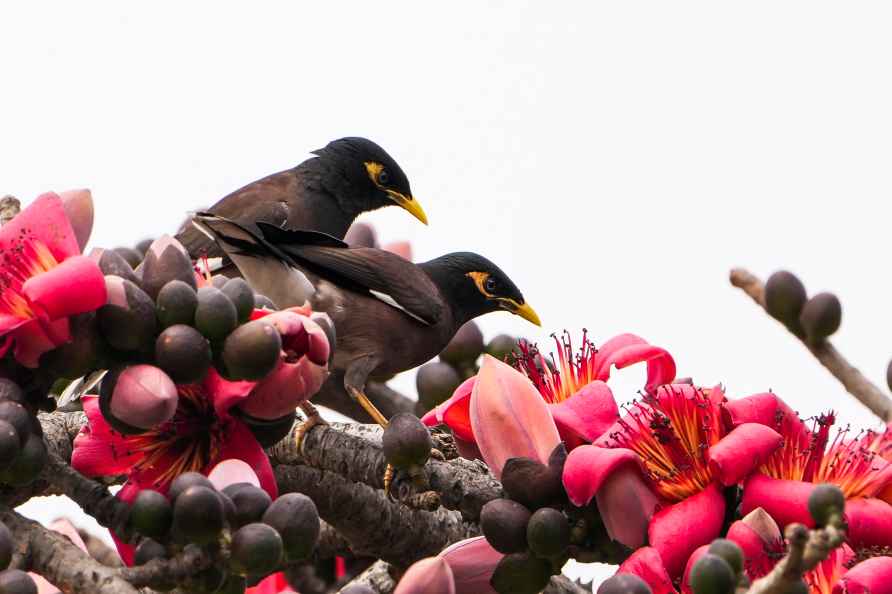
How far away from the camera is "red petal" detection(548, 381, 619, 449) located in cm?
199

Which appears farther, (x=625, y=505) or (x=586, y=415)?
(x=586, y=415)

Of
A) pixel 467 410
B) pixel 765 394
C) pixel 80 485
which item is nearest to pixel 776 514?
pixel 765 394

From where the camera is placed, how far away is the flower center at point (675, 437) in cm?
187

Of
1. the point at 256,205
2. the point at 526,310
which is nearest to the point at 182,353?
the point at 526,310

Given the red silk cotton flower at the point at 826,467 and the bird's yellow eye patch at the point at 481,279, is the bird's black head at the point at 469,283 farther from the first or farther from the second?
the red silk cotton flower at the point at 826,467

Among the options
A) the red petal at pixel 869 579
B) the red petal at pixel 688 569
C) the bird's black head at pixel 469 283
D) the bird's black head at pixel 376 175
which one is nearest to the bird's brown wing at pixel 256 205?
the bird's black head at pixel 376 175

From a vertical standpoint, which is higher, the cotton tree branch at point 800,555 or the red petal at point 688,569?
the cotton tree branch at point 800,555

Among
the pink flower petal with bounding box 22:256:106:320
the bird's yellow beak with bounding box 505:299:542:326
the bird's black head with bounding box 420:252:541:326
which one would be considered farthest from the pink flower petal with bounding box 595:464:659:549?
the bird's yellow beak with bounding box 505:299:542:326

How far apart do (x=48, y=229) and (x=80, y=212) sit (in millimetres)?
78

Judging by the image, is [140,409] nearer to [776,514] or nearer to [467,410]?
[467,410]

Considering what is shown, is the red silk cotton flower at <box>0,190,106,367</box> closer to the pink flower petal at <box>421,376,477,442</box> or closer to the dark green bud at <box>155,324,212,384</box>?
the dark green bud at <box>155,324,212,384</box>

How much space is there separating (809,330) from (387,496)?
80 centimetres

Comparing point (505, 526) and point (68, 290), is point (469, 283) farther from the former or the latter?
point (68, 290)

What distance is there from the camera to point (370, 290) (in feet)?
13.7
